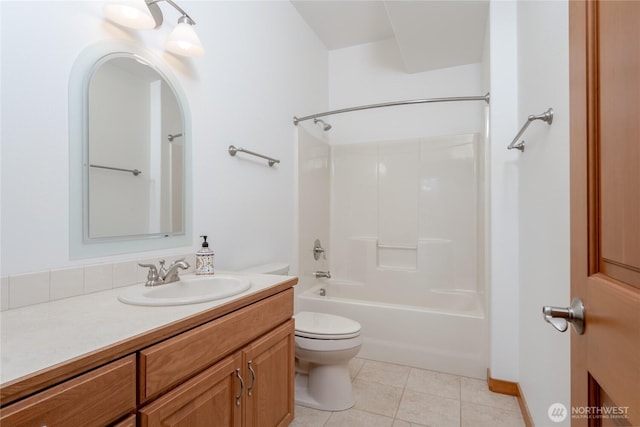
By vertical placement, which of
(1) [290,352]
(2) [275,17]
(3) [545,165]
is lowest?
(1) [290,352]

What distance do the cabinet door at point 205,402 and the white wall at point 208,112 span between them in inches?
23.8

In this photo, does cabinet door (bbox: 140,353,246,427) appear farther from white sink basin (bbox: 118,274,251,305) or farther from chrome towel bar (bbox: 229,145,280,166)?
chrome towel bar (bbox: 229,145,280,166)

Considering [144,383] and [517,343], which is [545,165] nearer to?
[517,343]

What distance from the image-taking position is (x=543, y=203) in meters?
1.31

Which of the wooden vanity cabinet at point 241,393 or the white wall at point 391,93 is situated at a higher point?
the white wall at point 391,93

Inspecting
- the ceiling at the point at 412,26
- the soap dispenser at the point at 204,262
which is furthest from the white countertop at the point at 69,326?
the ceiling at the point at 412,26

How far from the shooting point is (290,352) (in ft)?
4.70

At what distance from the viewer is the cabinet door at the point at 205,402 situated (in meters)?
0.81

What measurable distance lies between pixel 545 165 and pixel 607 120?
0.91 meters

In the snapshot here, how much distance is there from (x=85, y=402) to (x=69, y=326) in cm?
24

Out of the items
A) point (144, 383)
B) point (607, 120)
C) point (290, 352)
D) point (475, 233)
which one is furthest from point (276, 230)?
point (607, 120)

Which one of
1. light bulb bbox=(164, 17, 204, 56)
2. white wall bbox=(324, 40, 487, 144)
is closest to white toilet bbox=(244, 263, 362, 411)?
light bulb bbox=(164, 17, 204, 56)

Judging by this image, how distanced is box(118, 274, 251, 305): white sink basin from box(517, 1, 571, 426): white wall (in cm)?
115

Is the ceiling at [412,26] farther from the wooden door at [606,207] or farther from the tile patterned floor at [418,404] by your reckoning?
the tile patterned floor at [418,404]
